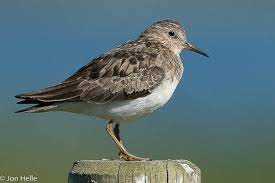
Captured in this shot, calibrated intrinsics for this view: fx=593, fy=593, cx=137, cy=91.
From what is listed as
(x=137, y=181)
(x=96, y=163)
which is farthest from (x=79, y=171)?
(x=137, y=181)

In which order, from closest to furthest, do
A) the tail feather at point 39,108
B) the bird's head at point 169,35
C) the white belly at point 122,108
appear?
the tail feather at point 39,108, the white belly at point 122,108, the bird's head at point 169,35

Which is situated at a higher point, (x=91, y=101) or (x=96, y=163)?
(x=91, y=101)

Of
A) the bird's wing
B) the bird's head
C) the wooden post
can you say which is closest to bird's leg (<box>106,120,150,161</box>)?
the bird's wing

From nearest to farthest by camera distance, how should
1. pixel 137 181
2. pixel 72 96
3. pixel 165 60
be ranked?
1. pixel 137 181
2. pixel 72 96
3. pixel 165 60

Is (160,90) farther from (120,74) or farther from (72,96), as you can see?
(72,96)

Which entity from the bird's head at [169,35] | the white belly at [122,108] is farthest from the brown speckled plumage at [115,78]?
the bird's head at [169,35]

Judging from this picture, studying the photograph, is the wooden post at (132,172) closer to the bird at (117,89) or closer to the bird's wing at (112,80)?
the bird at (117,89)
